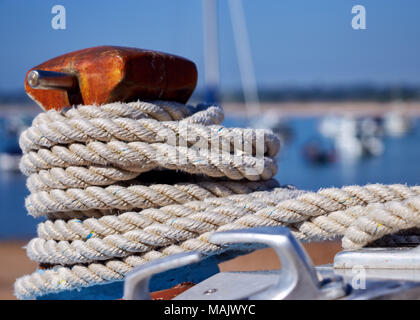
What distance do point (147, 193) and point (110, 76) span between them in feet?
1.11

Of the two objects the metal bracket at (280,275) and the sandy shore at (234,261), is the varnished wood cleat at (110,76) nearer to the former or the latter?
the metal bracket at (280,275)

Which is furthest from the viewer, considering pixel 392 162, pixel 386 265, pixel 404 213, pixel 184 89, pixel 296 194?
pixel 392 162

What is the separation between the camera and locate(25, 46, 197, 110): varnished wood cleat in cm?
148

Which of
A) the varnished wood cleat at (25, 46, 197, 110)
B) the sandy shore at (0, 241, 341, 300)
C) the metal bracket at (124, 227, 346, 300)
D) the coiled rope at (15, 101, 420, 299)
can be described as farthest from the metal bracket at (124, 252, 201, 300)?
the sandy shore at (0, 241, 341, 300)

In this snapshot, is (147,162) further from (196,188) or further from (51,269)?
(51,269)

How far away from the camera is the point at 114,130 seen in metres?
1.47

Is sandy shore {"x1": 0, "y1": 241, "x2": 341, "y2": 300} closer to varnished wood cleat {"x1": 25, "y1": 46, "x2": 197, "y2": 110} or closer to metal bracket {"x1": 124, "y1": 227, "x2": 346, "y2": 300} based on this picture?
varnished wood cleat {"x1": 25, "y1": 46, "x2": 197, "y2": 110}

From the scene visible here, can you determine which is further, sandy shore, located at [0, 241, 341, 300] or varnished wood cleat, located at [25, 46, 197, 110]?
sandy shore, located at [0, 241, 341, 300]

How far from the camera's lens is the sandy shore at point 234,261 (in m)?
2.66

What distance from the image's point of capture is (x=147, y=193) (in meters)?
1.48

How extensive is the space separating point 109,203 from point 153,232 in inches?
6.2

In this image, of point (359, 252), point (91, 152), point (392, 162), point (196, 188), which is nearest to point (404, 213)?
point (359, 252)

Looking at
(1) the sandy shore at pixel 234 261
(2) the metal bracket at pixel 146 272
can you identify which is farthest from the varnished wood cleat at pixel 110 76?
(1) the sandy shore at pixel 234 261

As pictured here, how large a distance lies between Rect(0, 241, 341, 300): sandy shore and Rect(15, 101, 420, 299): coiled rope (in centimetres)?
114
